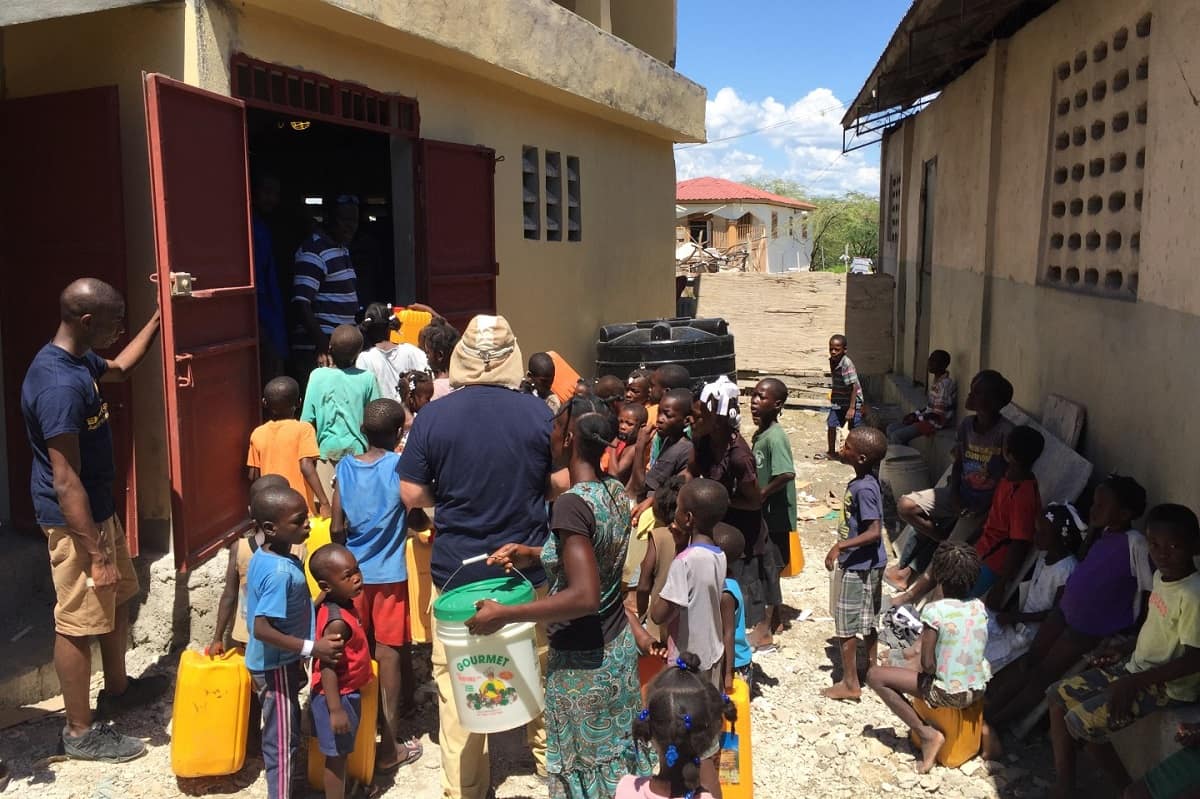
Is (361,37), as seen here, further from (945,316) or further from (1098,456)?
(945,316)

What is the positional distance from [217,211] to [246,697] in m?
2.39

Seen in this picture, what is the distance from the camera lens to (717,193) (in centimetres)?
4266

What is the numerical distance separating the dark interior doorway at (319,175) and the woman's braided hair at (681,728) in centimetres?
524

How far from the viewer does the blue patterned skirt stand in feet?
9.66

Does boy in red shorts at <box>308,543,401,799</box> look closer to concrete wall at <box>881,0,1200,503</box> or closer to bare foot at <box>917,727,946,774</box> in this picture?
bare foot at <box>917,727,946,774</box>

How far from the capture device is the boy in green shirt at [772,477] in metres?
5.05

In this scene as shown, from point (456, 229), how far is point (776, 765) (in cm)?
475

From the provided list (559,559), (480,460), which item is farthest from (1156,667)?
(480,460)

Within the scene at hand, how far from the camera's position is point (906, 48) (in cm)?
784

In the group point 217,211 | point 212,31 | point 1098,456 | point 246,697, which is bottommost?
point 246,697

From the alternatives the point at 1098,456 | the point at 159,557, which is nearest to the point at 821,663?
the point at 1098,456

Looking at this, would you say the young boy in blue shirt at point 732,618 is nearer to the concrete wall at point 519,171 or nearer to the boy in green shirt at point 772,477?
the boy in green shirt at point 772,477

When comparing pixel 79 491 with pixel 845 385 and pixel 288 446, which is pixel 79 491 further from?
pixel 845 385

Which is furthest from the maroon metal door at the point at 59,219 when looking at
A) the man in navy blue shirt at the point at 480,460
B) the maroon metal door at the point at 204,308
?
the man in navy blue shirt at the point at 480,460
